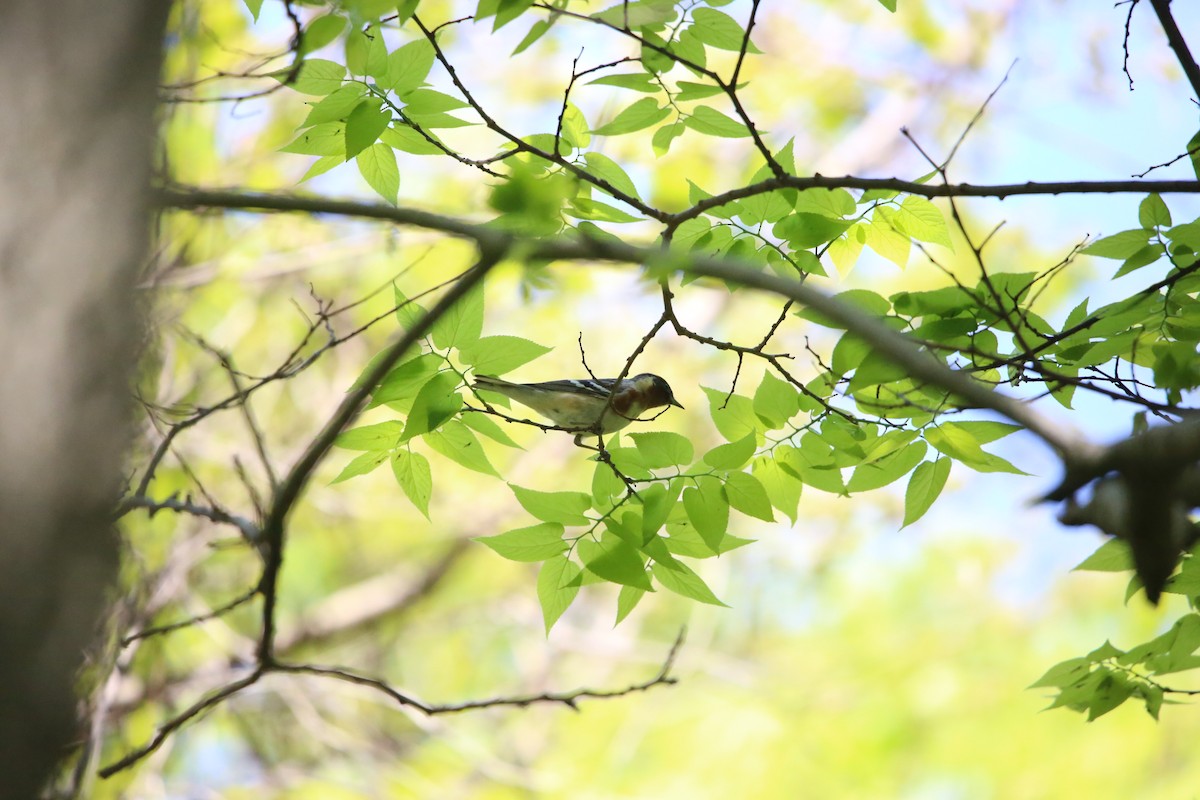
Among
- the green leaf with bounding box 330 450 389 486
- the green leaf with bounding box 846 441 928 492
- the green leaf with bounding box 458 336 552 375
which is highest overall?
the green leaf with bounding box 458 336 552 375

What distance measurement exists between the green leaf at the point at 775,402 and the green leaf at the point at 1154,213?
0.99m

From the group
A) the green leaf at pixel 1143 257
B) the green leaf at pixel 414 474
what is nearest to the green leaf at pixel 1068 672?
the green leaf at pixel 1143 257

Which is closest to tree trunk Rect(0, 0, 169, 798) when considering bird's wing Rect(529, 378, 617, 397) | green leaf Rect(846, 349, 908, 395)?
green leaf Rect(846, 349, 908, 395)

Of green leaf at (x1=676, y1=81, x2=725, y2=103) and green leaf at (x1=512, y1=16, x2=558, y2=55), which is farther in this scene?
green leaf at (x1=676, y1=81, x2=725, y2=103)

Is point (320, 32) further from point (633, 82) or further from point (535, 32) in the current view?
point (633, 82)

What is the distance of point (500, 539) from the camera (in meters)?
2.31

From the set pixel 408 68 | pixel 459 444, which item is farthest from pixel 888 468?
pixel 408 68

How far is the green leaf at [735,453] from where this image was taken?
2.25 m

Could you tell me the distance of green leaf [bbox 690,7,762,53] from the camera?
2336 mm

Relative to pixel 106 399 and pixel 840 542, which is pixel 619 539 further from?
pixel 840 542

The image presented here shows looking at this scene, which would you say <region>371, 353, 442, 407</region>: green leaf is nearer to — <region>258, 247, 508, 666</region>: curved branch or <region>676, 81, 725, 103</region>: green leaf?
<region>258, 247, 508, 666</region>: curved branch

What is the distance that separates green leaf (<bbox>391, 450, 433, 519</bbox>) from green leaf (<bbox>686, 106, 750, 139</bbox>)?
1.15m

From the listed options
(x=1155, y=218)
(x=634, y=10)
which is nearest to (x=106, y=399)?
(x=634, y=10)

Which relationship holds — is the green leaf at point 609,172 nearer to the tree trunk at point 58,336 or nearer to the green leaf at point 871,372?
the green leaf at point 871,372
